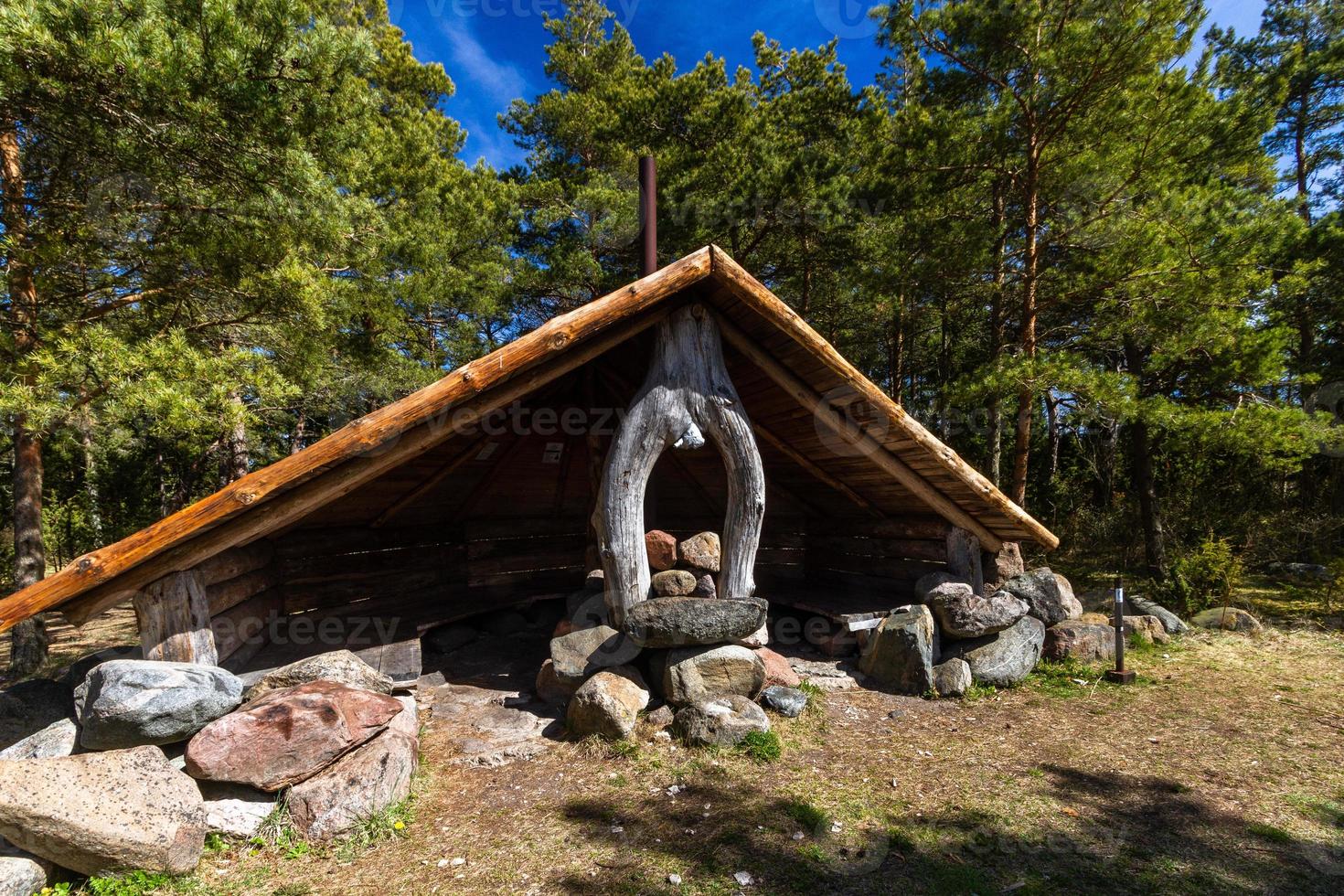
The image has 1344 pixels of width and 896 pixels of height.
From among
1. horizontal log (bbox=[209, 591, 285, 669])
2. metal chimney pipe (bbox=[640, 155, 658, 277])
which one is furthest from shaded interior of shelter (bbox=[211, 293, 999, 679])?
metal chimney pipe (bbox=[640, 155, 658, 277])

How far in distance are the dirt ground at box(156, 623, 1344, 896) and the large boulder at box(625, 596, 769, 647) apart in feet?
2.27

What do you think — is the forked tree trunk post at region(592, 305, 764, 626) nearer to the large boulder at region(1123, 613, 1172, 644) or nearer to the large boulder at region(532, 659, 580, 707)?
the large boulder at region(532, 659, 580, 707)

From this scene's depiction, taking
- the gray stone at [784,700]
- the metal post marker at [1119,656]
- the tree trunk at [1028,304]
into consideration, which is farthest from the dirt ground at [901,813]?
the tree trunk at [1028,304]

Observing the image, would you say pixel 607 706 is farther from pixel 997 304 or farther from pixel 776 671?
pixel 997 304

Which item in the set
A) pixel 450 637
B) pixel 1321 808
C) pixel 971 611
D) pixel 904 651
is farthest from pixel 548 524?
pixel 1321 808

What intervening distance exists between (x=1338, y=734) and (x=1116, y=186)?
645cm

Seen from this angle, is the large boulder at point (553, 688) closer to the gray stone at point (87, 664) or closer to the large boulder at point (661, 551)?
the large boulder at point (661, 551)

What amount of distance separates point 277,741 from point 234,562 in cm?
206

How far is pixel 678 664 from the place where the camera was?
4.20 meters

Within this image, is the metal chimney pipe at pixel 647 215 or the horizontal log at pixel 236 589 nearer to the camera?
the horizontal log at pixel 236 589

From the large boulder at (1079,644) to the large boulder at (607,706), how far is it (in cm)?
413

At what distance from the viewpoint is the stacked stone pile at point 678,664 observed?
3990mm

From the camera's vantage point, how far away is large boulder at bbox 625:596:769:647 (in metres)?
4.13

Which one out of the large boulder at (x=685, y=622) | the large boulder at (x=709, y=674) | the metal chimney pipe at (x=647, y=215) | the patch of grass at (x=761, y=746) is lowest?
the patch of grass at (x=761, y=746)
